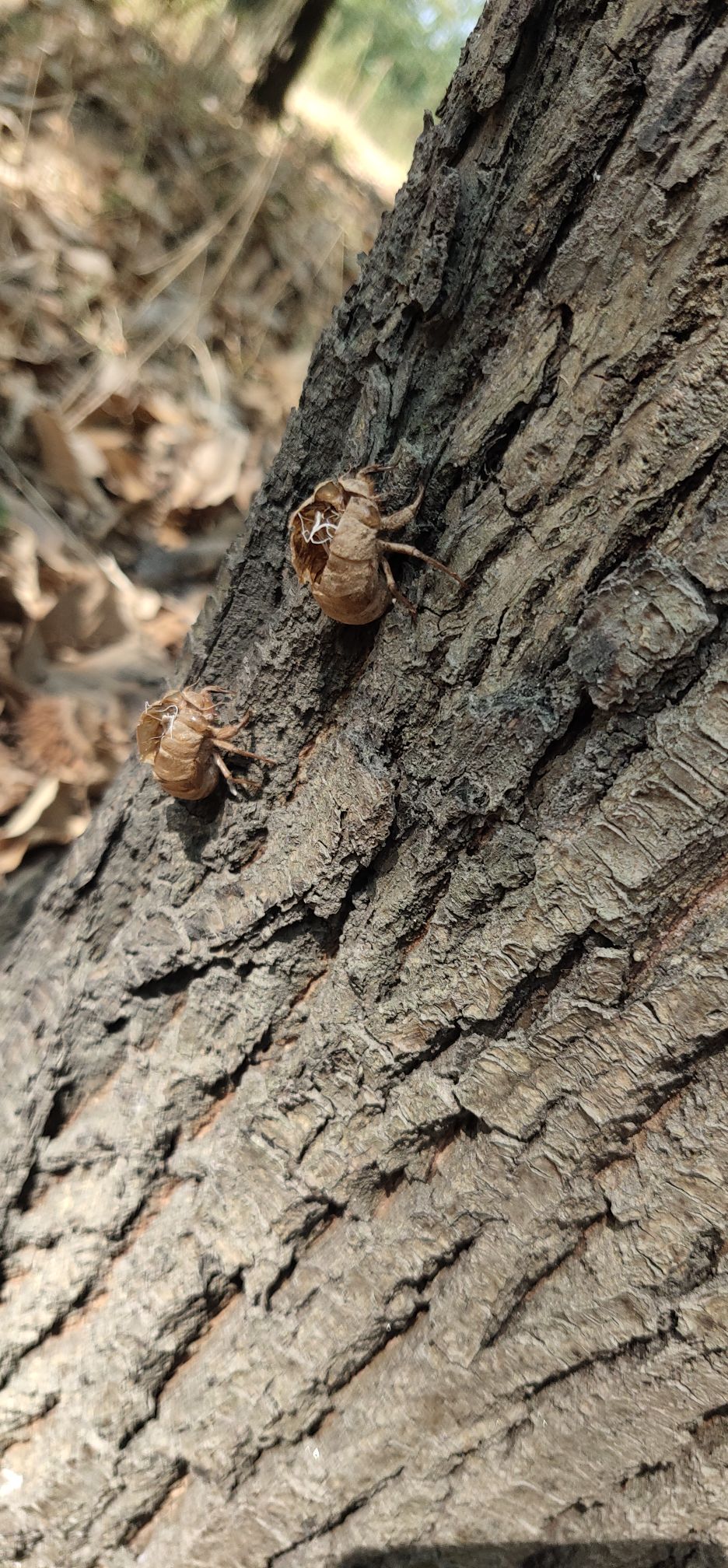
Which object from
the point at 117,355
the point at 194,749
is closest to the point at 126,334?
the point at 117,355

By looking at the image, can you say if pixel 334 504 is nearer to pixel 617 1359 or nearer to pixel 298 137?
pixel 617 1359

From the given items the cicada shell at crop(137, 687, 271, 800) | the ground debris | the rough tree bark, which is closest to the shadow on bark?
the rough tree bark

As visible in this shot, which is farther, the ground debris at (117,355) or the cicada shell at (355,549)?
the ground debris at (117,355)

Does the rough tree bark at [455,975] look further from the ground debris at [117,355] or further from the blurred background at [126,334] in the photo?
the ground debris at [117,355]

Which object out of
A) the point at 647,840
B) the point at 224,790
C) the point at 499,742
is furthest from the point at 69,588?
the point at 647,840

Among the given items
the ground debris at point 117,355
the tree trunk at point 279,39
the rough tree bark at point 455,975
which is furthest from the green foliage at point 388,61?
the rough tree bark at point 455,975

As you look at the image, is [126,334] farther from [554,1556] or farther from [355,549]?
[554,1556]

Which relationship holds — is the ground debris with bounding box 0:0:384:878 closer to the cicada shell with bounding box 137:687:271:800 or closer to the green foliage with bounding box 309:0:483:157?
the cicada shell with bounding box 137:687:271:800
